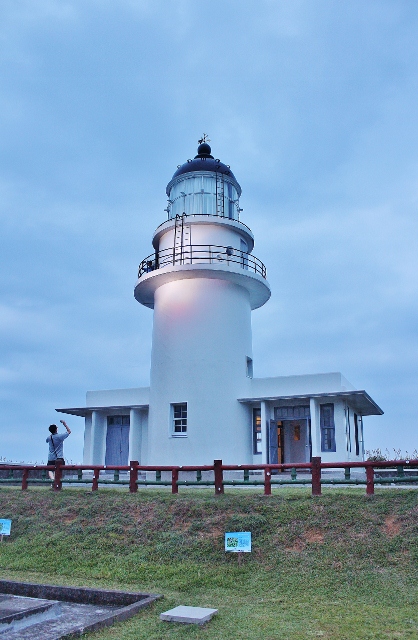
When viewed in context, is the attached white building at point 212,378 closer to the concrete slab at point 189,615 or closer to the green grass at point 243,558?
the green grass at point 243,558

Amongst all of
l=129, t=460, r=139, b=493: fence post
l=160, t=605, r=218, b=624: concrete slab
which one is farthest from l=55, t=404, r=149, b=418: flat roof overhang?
l=160, t=605, r=218, b=624: concrete slab

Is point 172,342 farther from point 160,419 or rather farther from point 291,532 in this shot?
point 291,532

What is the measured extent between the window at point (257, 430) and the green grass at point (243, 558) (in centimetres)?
601

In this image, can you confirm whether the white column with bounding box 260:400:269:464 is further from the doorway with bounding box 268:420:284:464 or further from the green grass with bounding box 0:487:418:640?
the green grass with bounding box 0:487:418:640

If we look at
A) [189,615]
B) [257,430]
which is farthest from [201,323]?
[189,615]

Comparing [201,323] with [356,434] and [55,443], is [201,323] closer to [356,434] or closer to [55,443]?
[55,443]

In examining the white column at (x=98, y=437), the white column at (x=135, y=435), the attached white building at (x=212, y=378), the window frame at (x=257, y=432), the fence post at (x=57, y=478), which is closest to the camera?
the fence post at (x=57, y=478)

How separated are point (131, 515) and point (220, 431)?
6643 millimetres

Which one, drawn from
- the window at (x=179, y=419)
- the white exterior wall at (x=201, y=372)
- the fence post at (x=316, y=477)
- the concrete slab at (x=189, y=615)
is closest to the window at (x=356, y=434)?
the white exterior wall at (x=201, y=372)

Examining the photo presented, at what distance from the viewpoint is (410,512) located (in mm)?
9844

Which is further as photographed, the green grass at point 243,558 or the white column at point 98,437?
the white column at point 98,437

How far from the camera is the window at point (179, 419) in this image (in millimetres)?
18297

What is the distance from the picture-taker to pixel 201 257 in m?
19.1

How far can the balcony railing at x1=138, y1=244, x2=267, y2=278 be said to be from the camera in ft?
62.5
